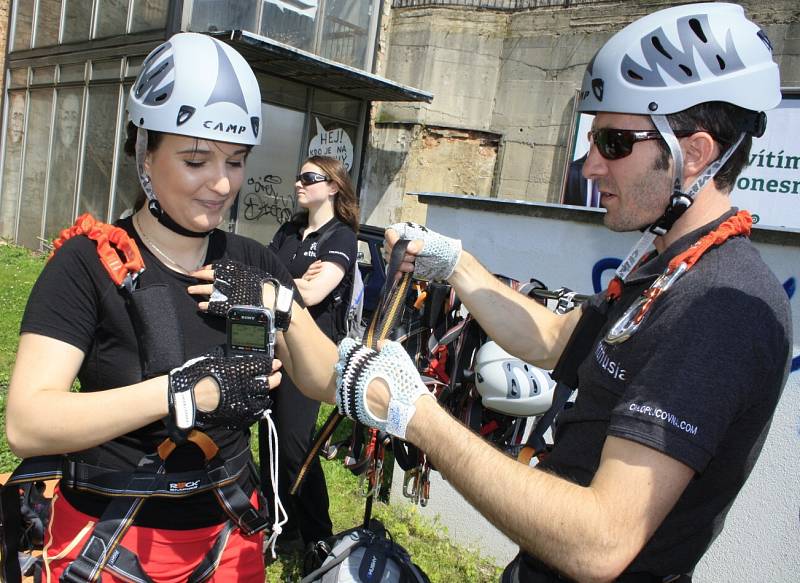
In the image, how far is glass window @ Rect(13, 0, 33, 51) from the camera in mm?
14923

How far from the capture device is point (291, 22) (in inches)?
487

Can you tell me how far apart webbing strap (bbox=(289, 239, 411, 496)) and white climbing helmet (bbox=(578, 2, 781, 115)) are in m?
0.99

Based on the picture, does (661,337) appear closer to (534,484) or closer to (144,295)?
(534,484)

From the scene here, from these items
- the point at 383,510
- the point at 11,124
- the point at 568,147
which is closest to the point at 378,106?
the point at 568,147

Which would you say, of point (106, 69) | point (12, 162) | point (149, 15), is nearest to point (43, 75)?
point (12, 162)

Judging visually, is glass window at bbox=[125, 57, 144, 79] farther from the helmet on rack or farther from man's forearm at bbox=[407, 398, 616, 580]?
man's forearm at bbox=[407, 398, 616, 580]

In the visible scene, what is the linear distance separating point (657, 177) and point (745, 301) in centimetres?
52

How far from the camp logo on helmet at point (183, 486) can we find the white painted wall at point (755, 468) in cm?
262

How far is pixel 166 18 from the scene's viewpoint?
11.2 m

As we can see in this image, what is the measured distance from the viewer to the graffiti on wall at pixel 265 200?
12156 mm

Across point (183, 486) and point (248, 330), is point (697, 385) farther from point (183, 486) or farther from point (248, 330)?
point (183, 486)

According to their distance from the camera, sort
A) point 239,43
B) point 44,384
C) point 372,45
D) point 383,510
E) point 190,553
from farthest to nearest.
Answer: point 372,45 → point 239,43 → point 383,510 → point 190,553 → point 44,384

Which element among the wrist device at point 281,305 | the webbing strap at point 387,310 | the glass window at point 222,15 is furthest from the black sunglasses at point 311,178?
the glass window at point 222,15

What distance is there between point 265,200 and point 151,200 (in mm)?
10369
